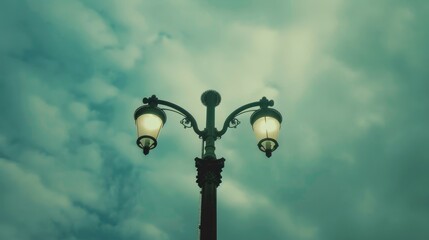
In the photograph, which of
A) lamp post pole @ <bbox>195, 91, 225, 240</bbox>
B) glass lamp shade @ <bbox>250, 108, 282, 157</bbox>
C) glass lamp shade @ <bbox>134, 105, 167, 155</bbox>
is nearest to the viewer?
lamp post pole @ <bbox>195, 91, 225, 240</bbox>

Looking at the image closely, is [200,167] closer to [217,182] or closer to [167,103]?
[217,182]

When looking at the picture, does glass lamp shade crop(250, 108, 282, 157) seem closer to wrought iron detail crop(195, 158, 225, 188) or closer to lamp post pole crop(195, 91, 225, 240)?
lamp post pole crop(195, 91, 225, 240)

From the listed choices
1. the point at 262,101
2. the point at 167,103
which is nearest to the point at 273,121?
the point at 262,101

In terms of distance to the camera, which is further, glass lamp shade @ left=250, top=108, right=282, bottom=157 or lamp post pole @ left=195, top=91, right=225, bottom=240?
glass lamp shade @ left=250, top=108, right=282, bottom=157

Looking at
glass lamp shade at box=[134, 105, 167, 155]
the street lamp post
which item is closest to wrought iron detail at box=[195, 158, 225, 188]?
the street lamp post

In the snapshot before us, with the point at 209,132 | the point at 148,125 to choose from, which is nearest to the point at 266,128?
the point at 209,132

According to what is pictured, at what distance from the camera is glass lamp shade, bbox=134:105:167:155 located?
8164 millimetres

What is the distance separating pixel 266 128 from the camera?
8555mm

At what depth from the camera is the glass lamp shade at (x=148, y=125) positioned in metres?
8.16

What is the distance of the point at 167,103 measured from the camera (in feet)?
29.6

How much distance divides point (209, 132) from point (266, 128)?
1.09 metres

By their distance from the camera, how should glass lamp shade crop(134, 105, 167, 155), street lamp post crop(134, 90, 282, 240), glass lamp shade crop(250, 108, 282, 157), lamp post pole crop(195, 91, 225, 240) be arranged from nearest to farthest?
lamp post pole crop(195, 91, 225, 240), street lamp post crop(134, 90, 282, 240), glass lamp shade crop(134, 105, 167, 155), glass lamp shade crop(250, 108, 282, 157)

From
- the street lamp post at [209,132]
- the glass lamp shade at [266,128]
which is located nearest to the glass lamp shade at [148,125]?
the street lamp post at [209,132]

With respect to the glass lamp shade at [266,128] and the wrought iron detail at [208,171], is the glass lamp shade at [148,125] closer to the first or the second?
the wrought iron detail at [208,171]
